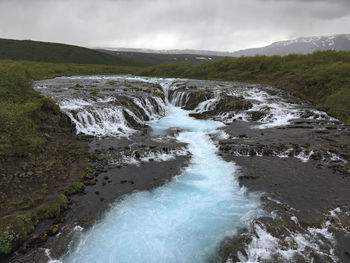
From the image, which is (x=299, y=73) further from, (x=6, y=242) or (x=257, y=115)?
(x=6, y=242)

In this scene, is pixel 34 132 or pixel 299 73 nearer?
pixel 34 132

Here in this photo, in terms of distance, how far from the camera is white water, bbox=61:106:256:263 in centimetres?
824

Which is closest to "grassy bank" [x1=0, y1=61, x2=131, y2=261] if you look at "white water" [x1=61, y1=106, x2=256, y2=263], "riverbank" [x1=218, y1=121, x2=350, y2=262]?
"white water" [x1=61, y1=106, x2=256, y2=263]

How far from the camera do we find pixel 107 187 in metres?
12.5

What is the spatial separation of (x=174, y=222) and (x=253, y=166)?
728cm

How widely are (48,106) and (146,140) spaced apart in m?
8.93

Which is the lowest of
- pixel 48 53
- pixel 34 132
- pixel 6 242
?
pixel 6 242

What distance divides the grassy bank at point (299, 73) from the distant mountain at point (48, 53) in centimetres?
8632

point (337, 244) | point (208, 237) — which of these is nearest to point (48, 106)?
point (208, 237)

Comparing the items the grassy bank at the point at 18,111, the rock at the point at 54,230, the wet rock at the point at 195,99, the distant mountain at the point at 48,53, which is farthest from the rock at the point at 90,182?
the distant mountain at the point at 48,53

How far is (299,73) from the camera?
42094 mm

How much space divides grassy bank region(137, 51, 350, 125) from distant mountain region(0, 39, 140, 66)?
86319mm

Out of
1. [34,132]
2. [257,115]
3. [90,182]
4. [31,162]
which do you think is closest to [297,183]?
[90,182]

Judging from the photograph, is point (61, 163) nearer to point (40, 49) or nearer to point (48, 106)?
point (48, 106)
